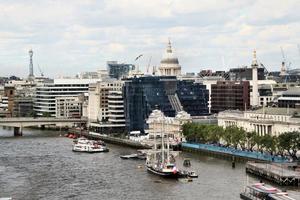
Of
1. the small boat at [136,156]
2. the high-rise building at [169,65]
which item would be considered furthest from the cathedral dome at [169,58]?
the small boat at [136,156]

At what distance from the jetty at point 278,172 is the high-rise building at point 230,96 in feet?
187

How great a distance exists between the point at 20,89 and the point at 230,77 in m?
47.4

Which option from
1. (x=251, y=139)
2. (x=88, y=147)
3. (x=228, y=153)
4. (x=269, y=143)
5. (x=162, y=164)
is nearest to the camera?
(x=162, y=164)

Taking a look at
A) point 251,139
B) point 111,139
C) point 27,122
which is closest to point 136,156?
point 251,139

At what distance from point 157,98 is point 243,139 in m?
33.0

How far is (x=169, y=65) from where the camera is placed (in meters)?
128

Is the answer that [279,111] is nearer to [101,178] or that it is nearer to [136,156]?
[136,156]

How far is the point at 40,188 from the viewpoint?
56781 millimetres

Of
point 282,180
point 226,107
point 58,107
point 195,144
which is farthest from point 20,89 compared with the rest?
point 282,180

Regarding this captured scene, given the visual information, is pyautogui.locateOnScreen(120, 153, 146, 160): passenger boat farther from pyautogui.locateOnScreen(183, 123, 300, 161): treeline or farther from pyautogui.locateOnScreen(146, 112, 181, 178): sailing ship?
pyautogui.locateOnScreen(183, 123, 300, 161): treeline

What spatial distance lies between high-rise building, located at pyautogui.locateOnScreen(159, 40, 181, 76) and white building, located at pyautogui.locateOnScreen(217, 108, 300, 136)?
3589cm

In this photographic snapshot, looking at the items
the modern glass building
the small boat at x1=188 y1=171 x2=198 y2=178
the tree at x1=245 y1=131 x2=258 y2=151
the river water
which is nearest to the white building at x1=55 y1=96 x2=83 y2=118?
the modern glass building

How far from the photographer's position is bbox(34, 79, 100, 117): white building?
147125mm

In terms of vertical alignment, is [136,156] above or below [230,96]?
below
